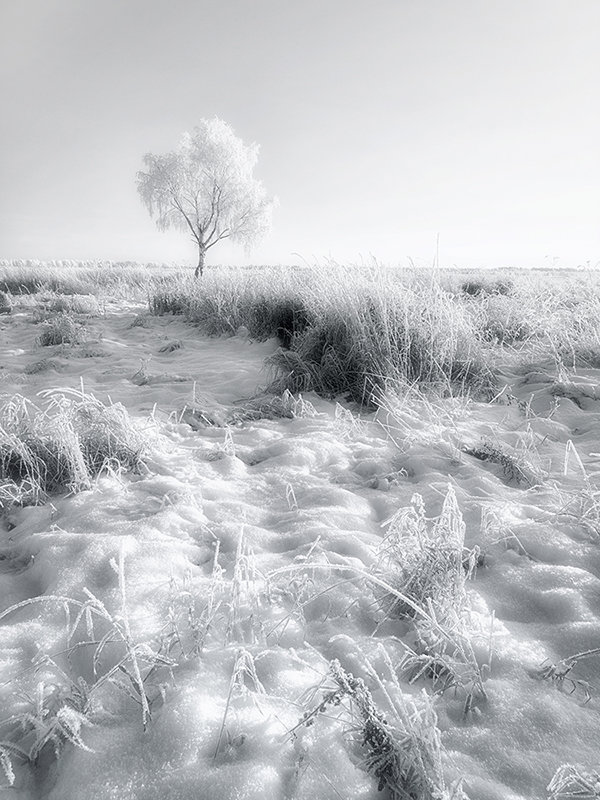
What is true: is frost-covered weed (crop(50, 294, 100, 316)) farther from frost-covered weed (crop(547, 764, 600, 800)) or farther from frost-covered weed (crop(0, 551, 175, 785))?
frost-covered weed (crop(547, 764, 600, 800))

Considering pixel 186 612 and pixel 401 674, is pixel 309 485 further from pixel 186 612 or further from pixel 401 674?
pixel 401 674

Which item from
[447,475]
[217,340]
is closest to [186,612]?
[447,475]

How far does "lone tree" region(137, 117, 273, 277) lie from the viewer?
79.8 feet

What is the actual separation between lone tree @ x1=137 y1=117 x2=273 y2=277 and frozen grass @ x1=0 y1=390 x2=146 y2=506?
75.9 ft

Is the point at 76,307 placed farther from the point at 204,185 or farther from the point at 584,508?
the point at 204,185

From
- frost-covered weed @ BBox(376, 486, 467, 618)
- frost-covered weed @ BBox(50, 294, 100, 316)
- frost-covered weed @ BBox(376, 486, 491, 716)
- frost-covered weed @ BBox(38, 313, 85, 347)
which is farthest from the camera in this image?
frost-covered weed @ BBox(50, 294, 100, 316)

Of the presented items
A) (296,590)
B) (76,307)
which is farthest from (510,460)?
(76,307)

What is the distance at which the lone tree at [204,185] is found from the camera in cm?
2431

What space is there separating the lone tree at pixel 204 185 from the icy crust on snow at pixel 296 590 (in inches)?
918

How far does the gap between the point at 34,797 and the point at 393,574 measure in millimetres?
1009

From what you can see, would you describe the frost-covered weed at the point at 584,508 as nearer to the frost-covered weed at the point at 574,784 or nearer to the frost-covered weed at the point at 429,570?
the frost-covered weed at the point at 429,570

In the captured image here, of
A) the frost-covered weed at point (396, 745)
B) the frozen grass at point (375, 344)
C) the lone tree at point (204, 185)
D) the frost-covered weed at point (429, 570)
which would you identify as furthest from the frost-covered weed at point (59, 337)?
the lone tree at point (204, 185)

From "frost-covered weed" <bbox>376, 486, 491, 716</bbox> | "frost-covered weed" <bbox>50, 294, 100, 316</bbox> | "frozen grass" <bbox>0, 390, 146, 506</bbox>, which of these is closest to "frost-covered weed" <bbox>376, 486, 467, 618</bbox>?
"frost-covered weed" <bbox>376, 486, 491, 716</bbox>

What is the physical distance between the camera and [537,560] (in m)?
1.61
